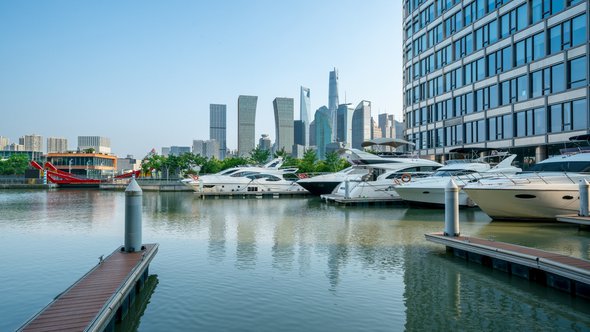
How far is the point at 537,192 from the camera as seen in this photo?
1889 cm

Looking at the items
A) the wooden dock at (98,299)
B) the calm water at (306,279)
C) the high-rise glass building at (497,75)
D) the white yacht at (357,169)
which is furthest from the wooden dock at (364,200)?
the wooden dock at (98,299)

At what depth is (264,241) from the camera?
50.7ft

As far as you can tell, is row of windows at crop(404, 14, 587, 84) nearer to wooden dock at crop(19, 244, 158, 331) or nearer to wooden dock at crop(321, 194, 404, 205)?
wooden dock at crop(321, 194, 404, 205)

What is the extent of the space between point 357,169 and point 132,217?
28.4m

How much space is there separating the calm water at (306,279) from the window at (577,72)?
60.3ft

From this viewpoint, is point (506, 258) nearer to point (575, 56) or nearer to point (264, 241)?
point (264, 241)

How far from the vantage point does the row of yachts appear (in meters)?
19.1

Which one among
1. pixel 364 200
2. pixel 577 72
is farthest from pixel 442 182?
pixel 577 72

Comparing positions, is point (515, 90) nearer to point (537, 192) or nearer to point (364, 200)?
point (364, 200)

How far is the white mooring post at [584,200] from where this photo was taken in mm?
16922

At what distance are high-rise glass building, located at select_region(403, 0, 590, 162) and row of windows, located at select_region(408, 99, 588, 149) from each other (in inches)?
3.1

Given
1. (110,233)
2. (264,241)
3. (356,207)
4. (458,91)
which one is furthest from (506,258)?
(458,91)

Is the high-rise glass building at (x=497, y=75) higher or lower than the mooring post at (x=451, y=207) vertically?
higher

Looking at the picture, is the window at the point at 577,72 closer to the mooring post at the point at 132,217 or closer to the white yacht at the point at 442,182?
the white yacht at the point at 442,182
